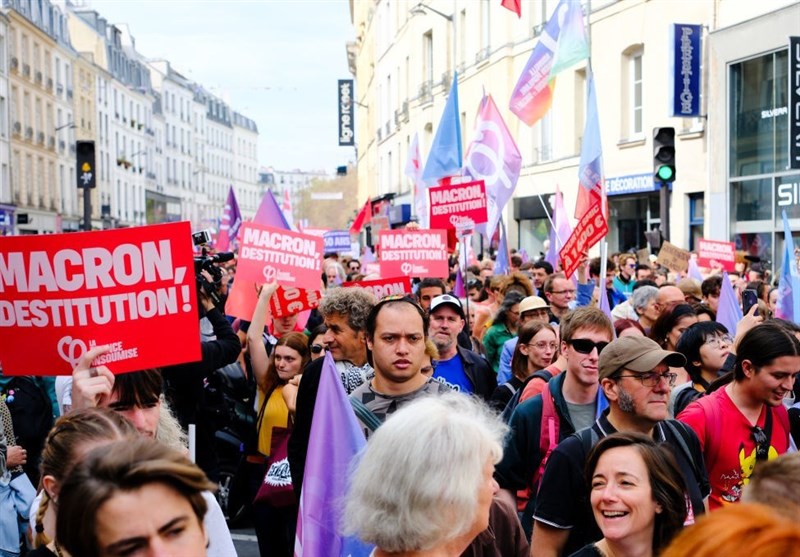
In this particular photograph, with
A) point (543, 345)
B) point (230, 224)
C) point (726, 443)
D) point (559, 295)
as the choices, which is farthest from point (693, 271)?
point (230, 224)

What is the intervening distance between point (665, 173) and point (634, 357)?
11.1 meters

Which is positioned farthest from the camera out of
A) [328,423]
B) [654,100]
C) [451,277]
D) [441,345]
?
[654,100]

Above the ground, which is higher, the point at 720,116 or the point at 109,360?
the point at 720,116

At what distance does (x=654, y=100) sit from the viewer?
24.2m

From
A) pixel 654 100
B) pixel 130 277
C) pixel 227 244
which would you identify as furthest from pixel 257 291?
pixel 654 100

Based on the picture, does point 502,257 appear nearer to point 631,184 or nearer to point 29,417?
point 631,184

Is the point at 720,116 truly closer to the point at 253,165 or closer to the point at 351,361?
the point at 351,361

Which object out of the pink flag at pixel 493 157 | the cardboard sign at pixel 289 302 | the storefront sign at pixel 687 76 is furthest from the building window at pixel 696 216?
the cardboard sign at pixel 289 302

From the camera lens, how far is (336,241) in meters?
25.1

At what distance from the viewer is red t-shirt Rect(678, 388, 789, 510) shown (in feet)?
16.0

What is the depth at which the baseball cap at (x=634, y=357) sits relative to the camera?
14.5 feet

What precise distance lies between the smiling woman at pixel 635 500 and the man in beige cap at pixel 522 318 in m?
4.34

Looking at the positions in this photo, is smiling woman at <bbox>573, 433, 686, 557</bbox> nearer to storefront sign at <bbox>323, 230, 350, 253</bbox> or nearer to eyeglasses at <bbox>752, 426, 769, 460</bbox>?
eyeglasses at <bbox>752, 426, 769, 460</bbox>

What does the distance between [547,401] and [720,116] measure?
18129mm
